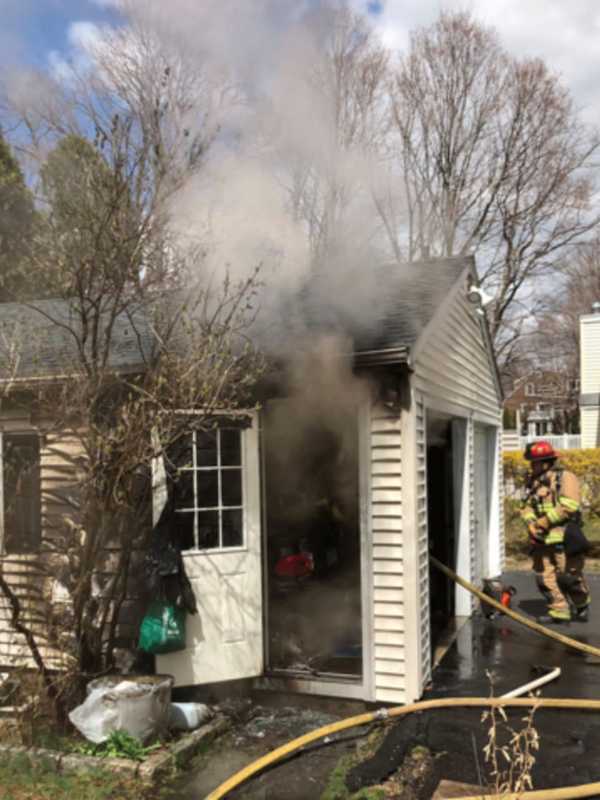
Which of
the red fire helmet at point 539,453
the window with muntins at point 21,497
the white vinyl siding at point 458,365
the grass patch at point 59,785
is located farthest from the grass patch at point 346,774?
the red fire helmet at point 539,453

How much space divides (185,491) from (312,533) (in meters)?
3.41

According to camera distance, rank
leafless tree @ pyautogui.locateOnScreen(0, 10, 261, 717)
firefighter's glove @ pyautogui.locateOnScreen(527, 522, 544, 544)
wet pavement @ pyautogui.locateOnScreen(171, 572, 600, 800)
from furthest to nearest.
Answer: firefighter's glove @ pyautogui.locateOnScreen(527, 522, 544, 544)
leafless tree @ pyautogui.locateOnScreen(0, 10, 261, 717)
wet pavement @ pyautogui.locateOnScreen(171, 572, 600, 800)

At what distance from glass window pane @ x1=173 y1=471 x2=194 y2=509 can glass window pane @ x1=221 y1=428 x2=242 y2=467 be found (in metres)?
0.31

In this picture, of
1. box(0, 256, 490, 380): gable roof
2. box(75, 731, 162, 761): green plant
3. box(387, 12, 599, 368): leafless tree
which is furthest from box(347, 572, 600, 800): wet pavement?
box(387, 12, 599, 368): leafless tree

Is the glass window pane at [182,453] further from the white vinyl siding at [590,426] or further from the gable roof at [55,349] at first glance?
the white vinyl siding at [590,426]

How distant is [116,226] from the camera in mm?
4746

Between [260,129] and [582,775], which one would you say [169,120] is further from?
[582,775]

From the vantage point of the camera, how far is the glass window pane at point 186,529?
5465mm

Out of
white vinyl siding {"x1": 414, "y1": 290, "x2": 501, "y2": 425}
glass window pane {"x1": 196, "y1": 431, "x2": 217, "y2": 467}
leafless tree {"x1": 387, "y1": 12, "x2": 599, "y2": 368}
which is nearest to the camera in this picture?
glass window pane {"x1": 196, "y1": 431, "x2": 217, "y2": 467}

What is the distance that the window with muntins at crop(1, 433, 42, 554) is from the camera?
629 cm

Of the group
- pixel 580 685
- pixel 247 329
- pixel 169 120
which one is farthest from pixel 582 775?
pixel 169 120

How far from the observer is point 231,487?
18.6 ft

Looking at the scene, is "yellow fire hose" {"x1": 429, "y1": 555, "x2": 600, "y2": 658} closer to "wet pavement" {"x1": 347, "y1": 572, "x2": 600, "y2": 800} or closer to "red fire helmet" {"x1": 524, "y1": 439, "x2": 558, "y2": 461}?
"wet pavement" {"x1": 347, "y1": 572, "x2": 600, "y2": 800}

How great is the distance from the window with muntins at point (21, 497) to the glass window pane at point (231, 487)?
71.4 inches
